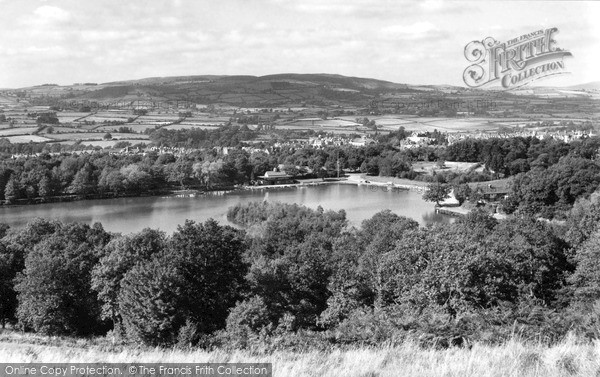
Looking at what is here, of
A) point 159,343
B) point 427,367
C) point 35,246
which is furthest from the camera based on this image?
point 35,246

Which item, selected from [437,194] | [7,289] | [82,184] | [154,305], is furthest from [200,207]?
[154,305]

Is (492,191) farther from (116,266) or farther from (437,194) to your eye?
(116,266)

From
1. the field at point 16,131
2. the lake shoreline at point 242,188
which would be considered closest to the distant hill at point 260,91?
Answer: the field at point 16,131

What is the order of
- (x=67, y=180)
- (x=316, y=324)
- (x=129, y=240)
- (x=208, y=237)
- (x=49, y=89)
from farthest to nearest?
(x=49, y=89), (x=67, y=180), (x=129, y=240), (x=208, y=237), (x=316, y=324)

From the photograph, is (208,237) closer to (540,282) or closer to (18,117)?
(540,282)

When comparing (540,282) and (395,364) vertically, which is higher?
(395,364)

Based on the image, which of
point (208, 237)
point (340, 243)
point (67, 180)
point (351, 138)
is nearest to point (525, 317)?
point (208, 237)
